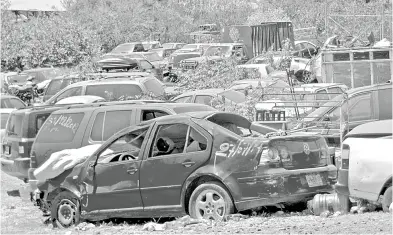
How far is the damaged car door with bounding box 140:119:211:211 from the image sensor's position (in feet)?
33.7

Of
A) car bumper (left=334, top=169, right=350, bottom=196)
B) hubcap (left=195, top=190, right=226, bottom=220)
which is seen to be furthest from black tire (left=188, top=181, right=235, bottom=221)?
car bumper (left=334, top=169, right=350, bottom=196)

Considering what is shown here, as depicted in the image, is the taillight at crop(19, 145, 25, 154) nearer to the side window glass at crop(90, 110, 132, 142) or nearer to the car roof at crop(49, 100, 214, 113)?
the car roof at crop(49, 100, 214, 113)

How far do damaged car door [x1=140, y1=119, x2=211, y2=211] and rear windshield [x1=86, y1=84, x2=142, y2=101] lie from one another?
8.49m

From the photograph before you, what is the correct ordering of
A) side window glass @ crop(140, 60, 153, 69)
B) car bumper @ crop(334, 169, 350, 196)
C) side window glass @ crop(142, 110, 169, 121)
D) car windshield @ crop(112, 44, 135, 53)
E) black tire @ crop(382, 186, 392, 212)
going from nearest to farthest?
black tire @ crop(382, 186, 392, 212)
car bumper @ crop(334, 169, 350, 196)
side window glass @ crop(142, 110, 169, 121)
side window glass @ crop(140, 60, 153, 69)
car windshield @ crop(112, 44, 135, 53)

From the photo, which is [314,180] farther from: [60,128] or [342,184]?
[60,128]

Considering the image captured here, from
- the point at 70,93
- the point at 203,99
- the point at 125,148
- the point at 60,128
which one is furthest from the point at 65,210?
the point at 70,93

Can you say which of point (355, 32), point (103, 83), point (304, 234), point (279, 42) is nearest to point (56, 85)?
point (103, 83)

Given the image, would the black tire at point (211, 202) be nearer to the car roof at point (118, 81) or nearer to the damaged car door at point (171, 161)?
the damaged car door at point (171, 161)

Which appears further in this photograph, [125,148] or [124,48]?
[124,48]

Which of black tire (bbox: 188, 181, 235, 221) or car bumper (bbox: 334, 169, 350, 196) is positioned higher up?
car bumper (bbox: 334, 169, 350, 196)

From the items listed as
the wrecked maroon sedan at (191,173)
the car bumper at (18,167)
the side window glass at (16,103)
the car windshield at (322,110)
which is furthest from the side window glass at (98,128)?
the side window glass at (16,103)

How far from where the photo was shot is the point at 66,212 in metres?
11.4

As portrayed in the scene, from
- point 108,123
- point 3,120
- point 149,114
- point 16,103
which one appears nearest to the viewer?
point 149,114

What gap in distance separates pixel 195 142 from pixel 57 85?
1528cm
